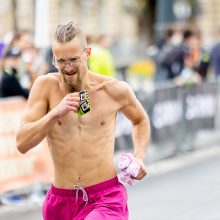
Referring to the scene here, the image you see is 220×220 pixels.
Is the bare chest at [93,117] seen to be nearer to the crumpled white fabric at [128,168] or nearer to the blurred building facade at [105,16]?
the crumpled white fabric at [128,168]

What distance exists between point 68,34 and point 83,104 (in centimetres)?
43

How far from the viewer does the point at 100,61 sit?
46.6 ft

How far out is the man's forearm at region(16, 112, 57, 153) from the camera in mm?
5784

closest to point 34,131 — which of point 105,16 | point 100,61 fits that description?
point 100,61

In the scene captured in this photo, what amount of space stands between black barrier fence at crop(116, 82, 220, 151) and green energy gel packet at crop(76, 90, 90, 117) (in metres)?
8.59

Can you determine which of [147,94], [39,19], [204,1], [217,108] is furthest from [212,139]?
[204,1]

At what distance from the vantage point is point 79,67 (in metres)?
5.88

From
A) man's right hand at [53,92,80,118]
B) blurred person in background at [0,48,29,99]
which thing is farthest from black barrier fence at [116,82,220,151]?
man's right hand at [53,92,80,118]

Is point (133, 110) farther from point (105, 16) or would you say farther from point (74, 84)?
point (105, 16)

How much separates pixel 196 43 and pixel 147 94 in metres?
3.22

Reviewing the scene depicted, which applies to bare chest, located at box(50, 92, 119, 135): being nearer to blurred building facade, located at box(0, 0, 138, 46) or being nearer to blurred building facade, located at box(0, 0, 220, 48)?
blurred building facade, located at box(0, 0, 220, 48)

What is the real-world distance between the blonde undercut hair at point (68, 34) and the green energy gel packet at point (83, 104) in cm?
32

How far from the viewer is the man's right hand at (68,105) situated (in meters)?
5.66

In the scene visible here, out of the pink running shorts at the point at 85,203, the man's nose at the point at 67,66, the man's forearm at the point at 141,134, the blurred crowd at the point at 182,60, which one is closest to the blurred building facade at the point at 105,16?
the blurred crowd at the point at 182,60
